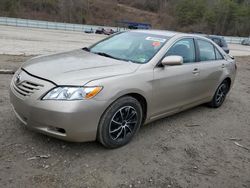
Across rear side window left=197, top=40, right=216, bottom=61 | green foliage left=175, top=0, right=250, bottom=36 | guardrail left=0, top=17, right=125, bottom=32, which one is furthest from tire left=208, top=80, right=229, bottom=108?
green foliage left=175, top=0, right=250, bottom=36

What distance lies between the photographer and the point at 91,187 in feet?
9.45

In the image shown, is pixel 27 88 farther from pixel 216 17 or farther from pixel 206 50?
pixel 216 17

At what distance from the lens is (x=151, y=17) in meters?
102

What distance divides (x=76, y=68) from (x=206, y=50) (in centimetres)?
286

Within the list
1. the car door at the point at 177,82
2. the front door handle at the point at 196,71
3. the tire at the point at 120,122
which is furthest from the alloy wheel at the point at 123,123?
the front door handle at the point at 196,71

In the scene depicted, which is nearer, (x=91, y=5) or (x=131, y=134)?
(x=131, y=134)

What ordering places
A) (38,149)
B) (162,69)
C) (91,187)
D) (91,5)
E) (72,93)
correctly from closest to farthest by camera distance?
(91,187) < (72,93) < (38,149) < (162,69) < (91,5)

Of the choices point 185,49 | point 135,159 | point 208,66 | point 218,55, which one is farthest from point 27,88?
point 218,55

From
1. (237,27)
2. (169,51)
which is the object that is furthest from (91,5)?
Result: (169,51)

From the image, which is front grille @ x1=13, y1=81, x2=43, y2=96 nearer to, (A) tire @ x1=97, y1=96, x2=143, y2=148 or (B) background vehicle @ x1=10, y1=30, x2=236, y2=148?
(B) background vehicle @ x1=10, y1=30, x2=236, y2=148

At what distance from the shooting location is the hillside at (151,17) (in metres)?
82.4

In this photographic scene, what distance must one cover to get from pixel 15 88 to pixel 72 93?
2.94 ft

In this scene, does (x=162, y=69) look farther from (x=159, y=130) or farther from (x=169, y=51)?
(x=159, y=130)

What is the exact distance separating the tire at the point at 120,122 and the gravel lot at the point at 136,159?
147mm
